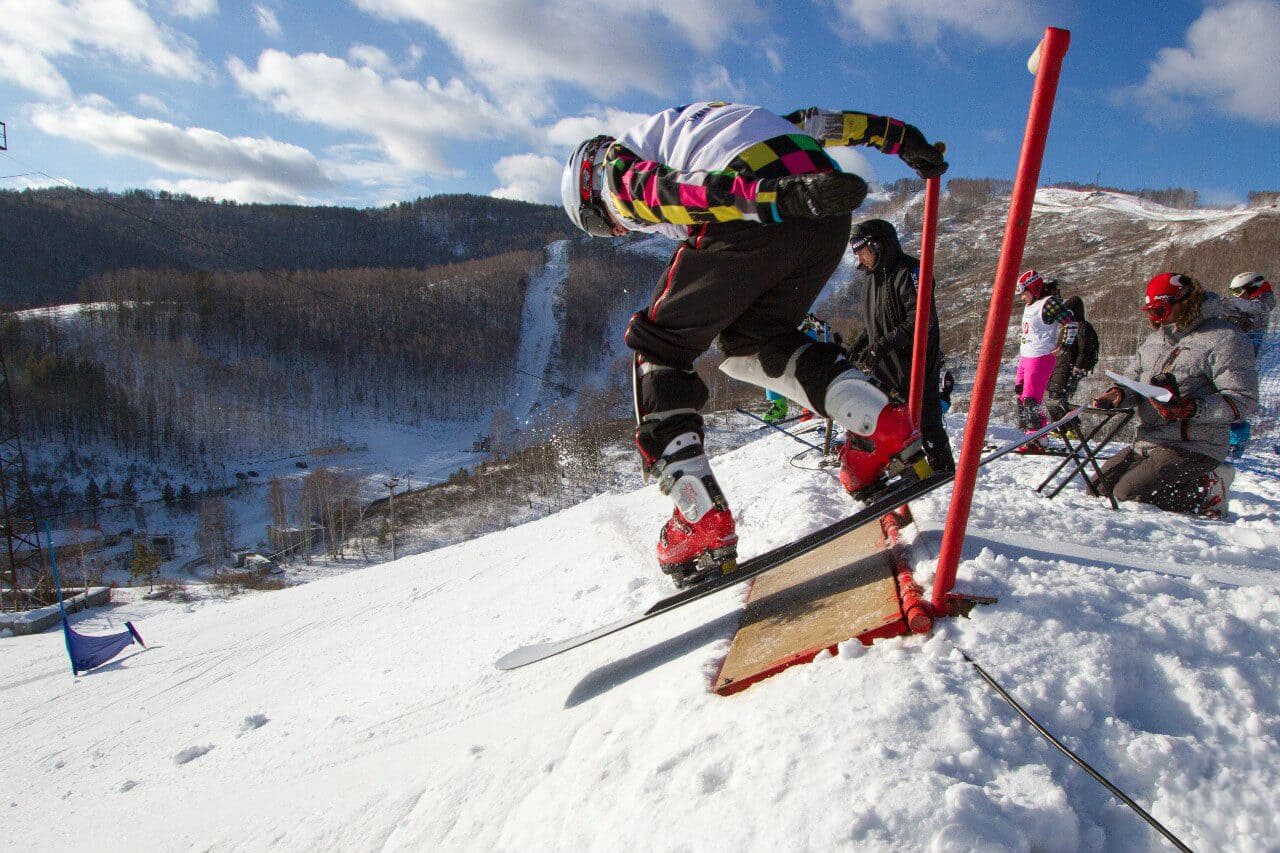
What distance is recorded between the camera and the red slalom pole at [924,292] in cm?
286

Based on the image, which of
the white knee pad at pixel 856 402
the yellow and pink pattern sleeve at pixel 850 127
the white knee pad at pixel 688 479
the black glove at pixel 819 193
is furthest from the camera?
the yellow and pink pattern sleeve at pixel 850 127

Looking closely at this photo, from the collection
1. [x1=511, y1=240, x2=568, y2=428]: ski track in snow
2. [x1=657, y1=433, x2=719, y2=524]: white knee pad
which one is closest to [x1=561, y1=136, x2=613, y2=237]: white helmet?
[x1=657, y1=433, x2=719, y2=524]: white knee pad

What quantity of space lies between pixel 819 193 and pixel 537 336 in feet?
350

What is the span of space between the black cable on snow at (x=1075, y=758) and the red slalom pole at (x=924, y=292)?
1.46 metres

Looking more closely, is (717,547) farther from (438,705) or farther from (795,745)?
(438,705)

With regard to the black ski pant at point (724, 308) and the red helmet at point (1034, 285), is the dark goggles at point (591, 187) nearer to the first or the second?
the black ski pant at point (724, 308)

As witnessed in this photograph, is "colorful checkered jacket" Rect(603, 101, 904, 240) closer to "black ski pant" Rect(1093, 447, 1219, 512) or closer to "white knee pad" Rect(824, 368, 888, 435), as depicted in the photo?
"white knee pad" Rect(824, 368, 888, 435)

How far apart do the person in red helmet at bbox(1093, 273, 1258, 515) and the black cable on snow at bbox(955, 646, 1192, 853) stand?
3.54 m

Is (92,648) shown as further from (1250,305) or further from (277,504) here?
(277,504)

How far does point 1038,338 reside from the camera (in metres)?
7.11

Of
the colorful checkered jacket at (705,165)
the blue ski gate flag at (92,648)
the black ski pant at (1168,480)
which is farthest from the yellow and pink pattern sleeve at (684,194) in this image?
the blue ski gate flag at (92,648)

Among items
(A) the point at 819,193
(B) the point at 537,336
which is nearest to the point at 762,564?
(A) the point at 819,193

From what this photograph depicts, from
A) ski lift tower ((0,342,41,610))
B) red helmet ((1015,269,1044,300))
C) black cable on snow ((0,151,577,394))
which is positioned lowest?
ski lift tower ((0,342,41,610))

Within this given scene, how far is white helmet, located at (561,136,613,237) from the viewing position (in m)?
2.30
